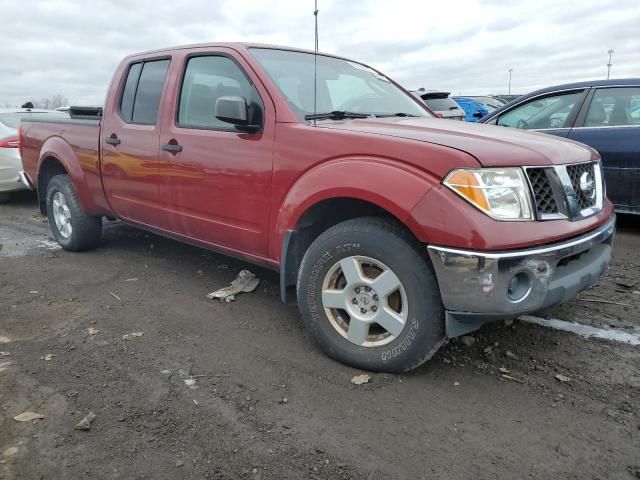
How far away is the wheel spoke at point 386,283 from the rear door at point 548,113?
4.03 metres

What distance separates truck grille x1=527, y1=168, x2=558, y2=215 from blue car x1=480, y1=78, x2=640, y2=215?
3353 mm

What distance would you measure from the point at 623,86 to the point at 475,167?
13.5 feet

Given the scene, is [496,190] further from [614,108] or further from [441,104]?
[441,104]

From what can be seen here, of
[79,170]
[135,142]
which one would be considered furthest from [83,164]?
[135,142]

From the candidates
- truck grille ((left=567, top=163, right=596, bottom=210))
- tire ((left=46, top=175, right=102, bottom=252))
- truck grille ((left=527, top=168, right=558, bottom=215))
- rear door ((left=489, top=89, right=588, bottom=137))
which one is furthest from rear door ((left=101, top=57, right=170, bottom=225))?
rear door ((left=489, top=89, right=588, bottom=137))

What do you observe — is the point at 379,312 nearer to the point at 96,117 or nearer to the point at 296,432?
the point at 296,432

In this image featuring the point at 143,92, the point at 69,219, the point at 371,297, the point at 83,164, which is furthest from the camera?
the point at 69,219

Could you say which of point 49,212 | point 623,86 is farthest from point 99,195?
point 623,86

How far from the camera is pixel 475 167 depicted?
92.9 inches

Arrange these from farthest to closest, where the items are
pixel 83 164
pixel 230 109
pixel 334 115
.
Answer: pixel 83 164 → pixel 334 115 → pixel 230 109

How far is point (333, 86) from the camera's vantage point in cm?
367

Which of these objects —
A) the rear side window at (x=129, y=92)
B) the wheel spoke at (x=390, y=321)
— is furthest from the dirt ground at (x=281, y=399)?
the rear side window at (x=129, y=92)

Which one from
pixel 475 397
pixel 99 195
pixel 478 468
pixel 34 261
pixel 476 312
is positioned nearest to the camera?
pixel 478 468

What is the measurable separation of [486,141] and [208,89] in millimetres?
2077
